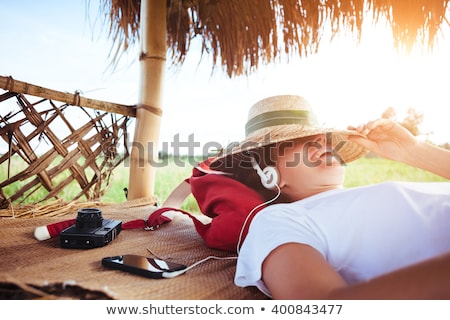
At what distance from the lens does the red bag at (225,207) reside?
0.76m

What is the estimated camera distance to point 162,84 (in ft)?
4.83

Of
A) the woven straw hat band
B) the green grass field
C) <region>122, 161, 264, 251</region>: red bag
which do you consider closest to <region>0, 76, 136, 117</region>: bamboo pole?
the green grass field

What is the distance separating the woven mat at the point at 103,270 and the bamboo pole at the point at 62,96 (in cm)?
46

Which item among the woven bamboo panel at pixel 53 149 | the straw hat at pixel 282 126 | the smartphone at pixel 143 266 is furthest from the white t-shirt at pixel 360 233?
the woven bamboo panel at pixel 53 149

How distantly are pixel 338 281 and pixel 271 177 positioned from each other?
1.35 ft

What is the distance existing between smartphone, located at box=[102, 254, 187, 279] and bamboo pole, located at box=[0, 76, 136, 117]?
81 centimetres

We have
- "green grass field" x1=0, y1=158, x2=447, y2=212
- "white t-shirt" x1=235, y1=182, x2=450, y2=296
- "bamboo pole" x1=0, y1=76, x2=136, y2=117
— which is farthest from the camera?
"green grass field" x1=0, y1=158, x2=447, y2=212

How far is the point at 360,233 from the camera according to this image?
48 cm

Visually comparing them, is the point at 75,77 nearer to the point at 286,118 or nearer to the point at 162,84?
the point at 162,84

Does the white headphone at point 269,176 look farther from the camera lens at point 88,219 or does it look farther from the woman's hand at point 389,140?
the camera lens at point 88,219

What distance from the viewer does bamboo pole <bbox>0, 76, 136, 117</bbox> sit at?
104 centimetres

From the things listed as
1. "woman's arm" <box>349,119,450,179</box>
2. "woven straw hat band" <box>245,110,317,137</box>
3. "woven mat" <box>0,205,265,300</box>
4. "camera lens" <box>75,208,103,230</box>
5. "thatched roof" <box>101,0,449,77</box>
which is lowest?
"woven mat" <box>0,205,265,300</box>

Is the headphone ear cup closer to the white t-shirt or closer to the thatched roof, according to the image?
the white t-shirt

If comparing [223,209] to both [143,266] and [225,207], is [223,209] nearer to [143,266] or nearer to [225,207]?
[225,207]
